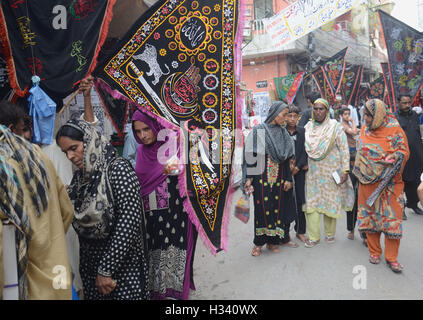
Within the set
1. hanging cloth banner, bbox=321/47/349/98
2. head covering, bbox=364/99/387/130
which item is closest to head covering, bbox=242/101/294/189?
head covering, bbox=364/99/387/130

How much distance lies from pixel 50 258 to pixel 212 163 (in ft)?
4.35

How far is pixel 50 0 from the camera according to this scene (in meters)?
2.34

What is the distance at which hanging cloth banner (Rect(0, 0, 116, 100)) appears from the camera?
7.47 feet

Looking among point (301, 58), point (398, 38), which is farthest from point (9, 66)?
point (301, 58)

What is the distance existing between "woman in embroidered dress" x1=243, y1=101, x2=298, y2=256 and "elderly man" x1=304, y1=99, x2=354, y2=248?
352 millimetres

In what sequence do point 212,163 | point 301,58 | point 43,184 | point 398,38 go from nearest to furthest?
point 43,184, point 212,163, point 398,38, point 301,58

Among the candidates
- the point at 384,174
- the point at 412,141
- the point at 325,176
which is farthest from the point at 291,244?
the point at 412,141

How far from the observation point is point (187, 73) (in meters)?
2.49

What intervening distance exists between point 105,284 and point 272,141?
2575mm

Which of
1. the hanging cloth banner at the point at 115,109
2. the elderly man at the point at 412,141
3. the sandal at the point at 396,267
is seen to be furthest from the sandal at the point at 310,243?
the hanging cloth banner at the point at 115,109

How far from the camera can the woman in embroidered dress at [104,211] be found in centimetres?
192

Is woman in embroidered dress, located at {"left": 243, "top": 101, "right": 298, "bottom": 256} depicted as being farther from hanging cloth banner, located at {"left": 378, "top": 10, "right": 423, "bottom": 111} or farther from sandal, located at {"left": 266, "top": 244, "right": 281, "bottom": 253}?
hanging cloth banner, located at {"left": 378, "top": 10, "right": 423, "bottom": 111}

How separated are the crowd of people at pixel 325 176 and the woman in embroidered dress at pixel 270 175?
1 cm

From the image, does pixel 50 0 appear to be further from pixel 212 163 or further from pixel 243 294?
pixel 243 294
